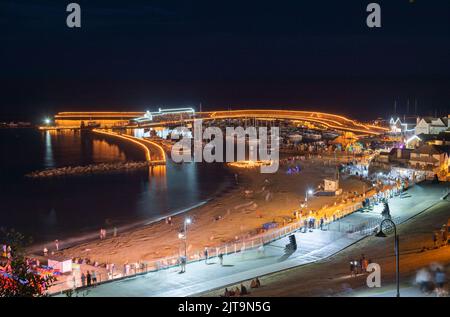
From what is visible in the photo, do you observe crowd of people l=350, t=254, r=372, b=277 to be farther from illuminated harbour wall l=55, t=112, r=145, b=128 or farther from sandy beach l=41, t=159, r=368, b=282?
illuminated harbour wall l=55, t=112, r=145, b=128

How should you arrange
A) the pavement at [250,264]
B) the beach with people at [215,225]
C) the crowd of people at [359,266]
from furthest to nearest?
the beach with people at [215,225]
the pavement at [250,264]
the crowd of people at [359,266]

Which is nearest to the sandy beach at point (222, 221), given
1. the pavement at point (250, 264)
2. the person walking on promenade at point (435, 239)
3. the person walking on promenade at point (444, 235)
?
the pavement at point (250, 264)

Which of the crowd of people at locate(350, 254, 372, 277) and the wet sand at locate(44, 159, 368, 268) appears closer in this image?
the crowd of people at locate(350, 254, 372, 277)

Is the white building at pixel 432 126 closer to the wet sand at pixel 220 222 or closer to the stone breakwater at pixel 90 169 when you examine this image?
the wet sand at pixel 220 222

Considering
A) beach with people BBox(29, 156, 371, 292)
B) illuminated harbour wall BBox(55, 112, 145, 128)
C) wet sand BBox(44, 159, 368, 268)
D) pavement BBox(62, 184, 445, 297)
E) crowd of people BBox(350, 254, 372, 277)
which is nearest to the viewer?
crowd of people BBox(350, 254, 372, 277)

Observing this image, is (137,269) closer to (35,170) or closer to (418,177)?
(418,177)

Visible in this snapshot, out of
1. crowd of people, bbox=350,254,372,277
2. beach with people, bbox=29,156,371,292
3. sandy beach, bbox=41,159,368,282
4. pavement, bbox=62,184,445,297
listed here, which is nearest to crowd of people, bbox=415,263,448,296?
crowd of people, bbox=350,254,372,277
